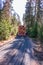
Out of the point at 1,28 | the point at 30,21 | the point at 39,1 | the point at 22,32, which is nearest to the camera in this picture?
the point at 1,28

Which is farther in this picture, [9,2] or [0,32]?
[9,2]

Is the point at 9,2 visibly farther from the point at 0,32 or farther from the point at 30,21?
the point at 0,32

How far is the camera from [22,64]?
11570 millimetres

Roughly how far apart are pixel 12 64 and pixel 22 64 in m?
0.60

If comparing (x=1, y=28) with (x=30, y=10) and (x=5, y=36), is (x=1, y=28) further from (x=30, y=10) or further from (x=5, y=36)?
(x=30, y=10)

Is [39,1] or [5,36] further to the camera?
[39,1]

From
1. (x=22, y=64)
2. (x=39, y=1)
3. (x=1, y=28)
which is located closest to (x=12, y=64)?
(x=22, y=64)

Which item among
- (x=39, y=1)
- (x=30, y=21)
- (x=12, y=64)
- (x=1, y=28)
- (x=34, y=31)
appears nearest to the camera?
(x=12, y=64)

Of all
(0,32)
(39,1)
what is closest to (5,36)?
(0,32)

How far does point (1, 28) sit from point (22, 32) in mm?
19888

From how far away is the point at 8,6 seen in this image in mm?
55344

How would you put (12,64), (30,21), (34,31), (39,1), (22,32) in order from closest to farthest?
(12,64), (34,31), (39,1), (22,32), (30,21)

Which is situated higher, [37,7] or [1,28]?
[37,7]

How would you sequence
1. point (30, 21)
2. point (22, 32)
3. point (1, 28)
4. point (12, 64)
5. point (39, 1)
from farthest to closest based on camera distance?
point (30, 21) → point (22, 32) → point (39, 1) → point (1, 28) → point (12, 64)
